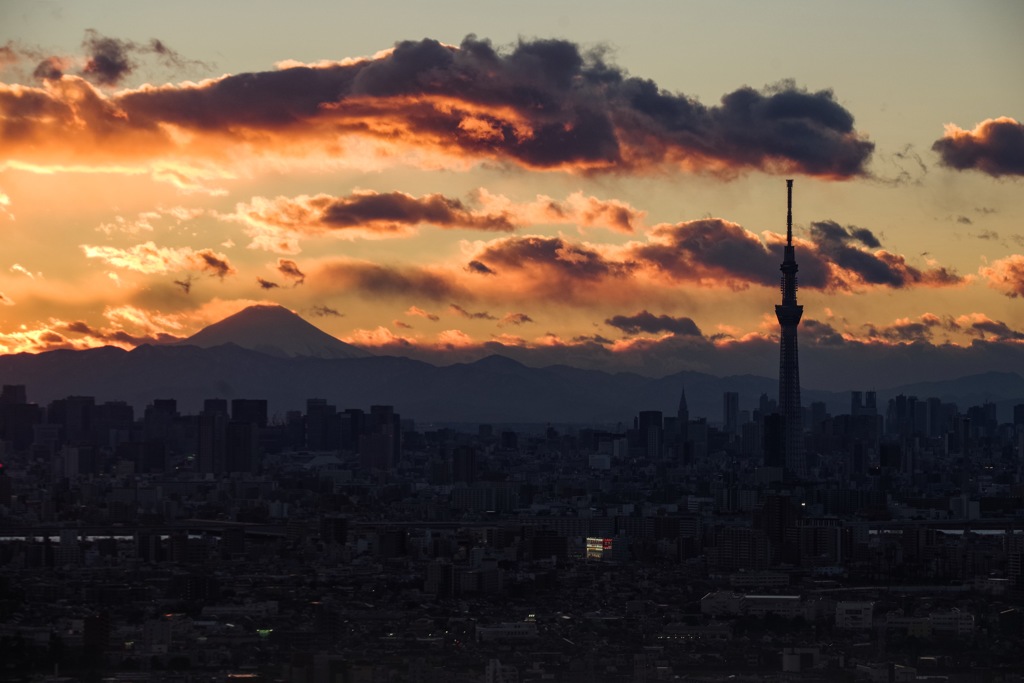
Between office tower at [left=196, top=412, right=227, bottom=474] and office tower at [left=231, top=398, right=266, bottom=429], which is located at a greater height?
office tower at [left=231, top=398, right=266, bottom=429]

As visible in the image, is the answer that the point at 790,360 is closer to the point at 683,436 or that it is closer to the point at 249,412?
the point at 683,436

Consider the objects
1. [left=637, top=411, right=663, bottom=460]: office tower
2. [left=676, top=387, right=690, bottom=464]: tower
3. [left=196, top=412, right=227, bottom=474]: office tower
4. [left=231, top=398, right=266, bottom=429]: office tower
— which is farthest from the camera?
[left=637, top=411, right=663, bottom=460]: office tower

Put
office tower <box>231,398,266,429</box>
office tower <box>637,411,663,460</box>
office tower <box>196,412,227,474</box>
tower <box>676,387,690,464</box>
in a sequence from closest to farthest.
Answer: office tower <box>196,412,227,474</box>
tower <box>676,387,690,464</box>
office tower <box>231,398,266,429</box>
office tower <box>637,411,663,460</box>

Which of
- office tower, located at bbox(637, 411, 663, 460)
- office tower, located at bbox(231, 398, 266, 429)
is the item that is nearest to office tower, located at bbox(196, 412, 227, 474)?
office tower, located at bbox(231, 398, 266, 429)

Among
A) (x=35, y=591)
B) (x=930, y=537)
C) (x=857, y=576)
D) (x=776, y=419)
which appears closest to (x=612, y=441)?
(x=776, y=419)

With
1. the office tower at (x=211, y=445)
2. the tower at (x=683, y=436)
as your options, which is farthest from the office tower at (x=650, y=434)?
the office tower at (x=211, y=445)

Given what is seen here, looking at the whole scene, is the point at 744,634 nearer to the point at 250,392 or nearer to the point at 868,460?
the point at 868,460

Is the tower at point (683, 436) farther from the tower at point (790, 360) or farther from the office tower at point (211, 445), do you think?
the office tower at point (211, 445)

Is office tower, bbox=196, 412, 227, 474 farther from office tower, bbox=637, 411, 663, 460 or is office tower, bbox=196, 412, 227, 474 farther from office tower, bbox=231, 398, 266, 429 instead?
office tower, bbox=637, 411, 663, 460

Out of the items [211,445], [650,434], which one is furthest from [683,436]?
[211,445]
